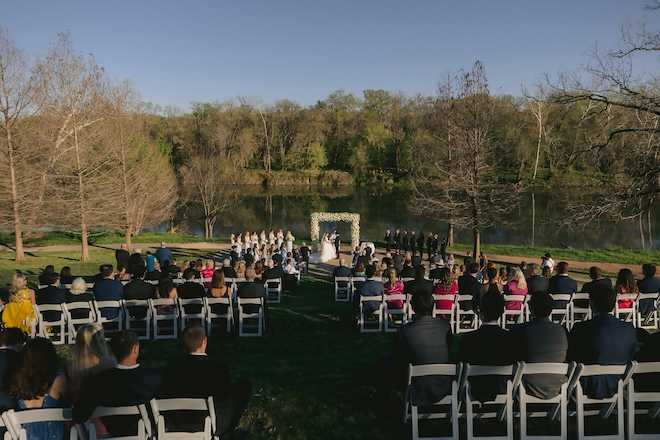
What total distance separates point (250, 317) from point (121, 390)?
17.0ft

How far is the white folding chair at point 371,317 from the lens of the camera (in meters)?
9.09

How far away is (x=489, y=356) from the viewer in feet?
16.5

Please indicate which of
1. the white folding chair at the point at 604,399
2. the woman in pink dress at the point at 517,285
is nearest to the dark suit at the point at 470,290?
the woman in pink dress at the point at 517,285

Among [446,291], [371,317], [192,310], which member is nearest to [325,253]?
[371,317]

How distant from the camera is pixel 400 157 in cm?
8256

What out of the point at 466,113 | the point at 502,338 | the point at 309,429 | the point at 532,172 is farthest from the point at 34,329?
the point at 532,172

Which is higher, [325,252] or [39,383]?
[39,383]

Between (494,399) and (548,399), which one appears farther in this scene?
(494,399)

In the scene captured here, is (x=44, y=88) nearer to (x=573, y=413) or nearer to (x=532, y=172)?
(x=573, y=413)

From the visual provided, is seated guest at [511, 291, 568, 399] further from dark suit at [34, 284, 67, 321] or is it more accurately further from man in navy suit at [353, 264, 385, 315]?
dark suit at [34, 284, 67, 321]

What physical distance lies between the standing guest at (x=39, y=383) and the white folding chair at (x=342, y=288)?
343 inches

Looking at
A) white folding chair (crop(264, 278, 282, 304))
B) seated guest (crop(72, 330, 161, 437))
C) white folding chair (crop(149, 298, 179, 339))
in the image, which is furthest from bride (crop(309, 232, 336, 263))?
seated guest (crop(72, 330, 161, 437))

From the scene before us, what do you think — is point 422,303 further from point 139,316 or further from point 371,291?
A: point 139,316

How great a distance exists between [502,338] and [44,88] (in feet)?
76.0
